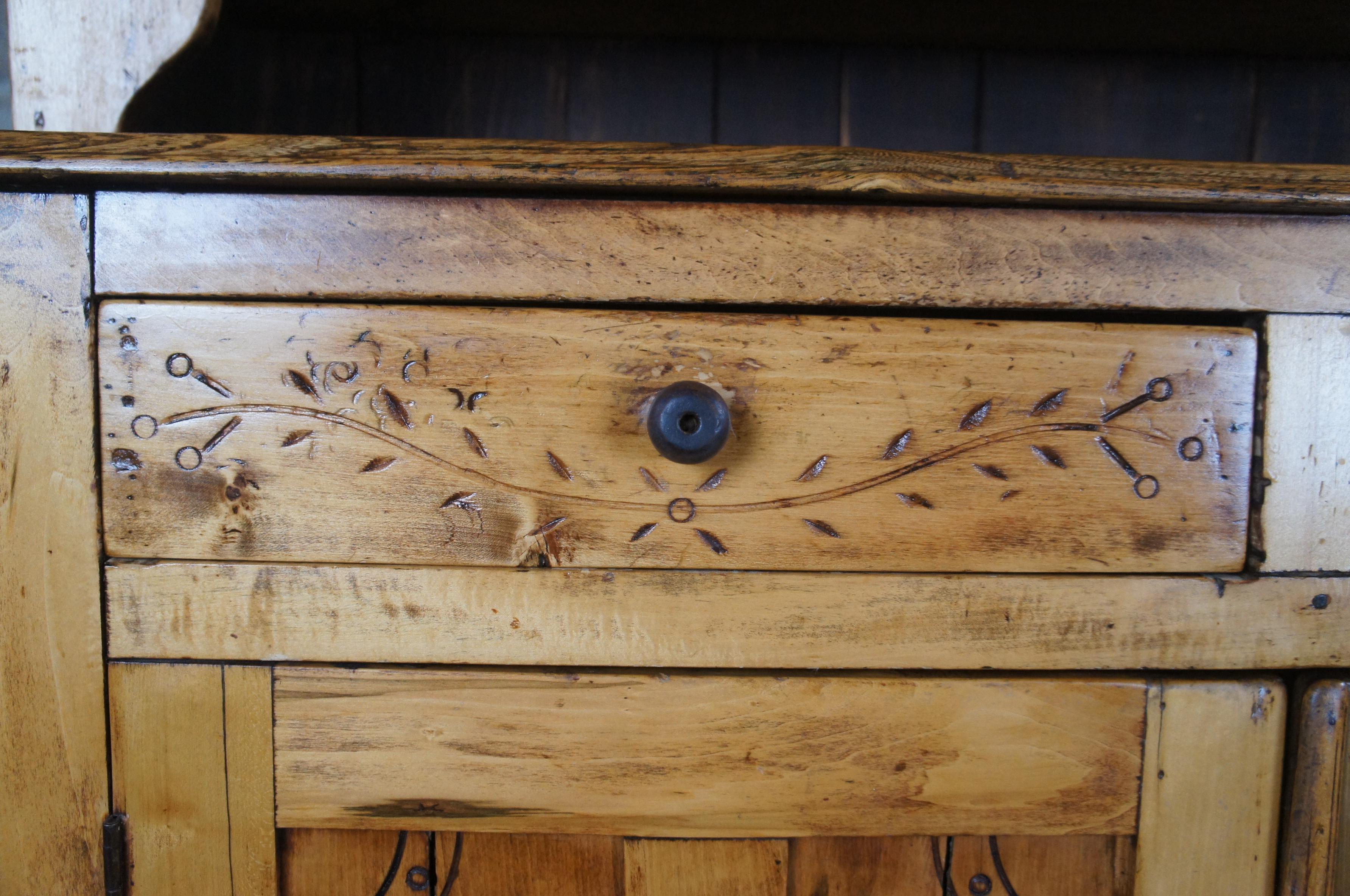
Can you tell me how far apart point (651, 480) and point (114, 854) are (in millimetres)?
363

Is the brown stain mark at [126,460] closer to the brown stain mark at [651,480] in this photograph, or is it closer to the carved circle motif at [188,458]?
the carved circle motif at [188,458]

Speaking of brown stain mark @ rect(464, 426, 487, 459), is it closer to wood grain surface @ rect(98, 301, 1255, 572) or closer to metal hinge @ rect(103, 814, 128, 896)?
wood grain surface @ rect(98, 301, 1255, 572)

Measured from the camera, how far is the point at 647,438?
39cm

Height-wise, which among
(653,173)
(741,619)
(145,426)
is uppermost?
(653,173)

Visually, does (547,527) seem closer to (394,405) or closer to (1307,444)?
(394,405)

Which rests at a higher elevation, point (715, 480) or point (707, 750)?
point (715, 480)

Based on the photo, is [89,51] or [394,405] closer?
[394,405]

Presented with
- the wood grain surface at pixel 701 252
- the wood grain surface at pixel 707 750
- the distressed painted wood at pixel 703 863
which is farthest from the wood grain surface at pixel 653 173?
the distressed painted wood at pixel 703 863

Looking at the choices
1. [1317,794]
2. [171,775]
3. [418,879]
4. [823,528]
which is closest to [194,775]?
[171,775]

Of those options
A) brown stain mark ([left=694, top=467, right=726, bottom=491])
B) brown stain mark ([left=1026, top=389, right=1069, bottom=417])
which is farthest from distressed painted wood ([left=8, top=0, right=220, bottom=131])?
brown stain mark ([left=1026, top=389, right=1069, bottom=417])

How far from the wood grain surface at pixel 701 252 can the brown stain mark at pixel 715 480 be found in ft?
0.31

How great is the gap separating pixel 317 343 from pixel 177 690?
21 centimetres

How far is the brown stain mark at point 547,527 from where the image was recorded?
392mm

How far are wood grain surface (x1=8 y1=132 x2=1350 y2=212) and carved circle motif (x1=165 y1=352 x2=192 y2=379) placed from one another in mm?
90
